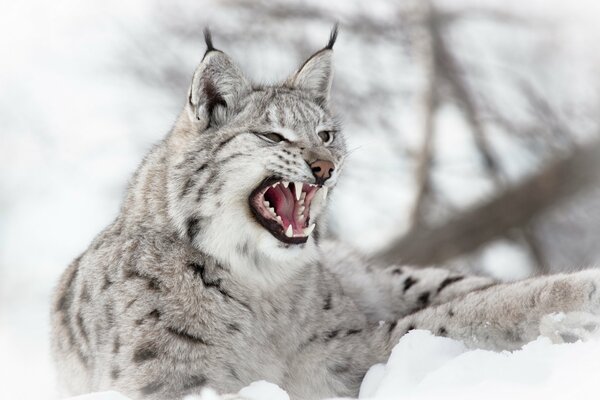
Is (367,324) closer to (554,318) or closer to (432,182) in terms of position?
(554,318)

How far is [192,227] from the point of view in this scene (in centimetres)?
553

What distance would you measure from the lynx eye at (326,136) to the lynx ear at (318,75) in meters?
0.49

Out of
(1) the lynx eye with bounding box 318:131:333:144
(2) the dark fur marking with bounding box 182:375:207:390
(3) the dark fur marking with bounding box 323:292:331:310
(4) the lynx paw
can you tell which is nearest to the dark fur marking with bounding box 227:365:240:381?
(2) the dark fur marking with bounding box 182:375:207:390

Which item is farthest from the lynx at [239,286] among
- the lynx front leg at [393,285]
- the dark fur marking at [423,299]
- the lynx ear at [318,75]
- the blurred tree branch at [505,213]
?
the blurred tree branch at [505,213]

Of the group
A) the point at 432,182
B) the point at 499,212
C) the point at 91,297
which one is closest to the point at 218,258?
the point at 91,297

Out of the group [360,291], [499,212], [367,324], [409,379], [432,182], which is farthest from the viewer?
[432,182]

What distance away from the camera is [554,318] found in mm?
5168

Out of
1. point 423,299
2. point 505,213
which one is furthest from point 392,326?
point 505,213

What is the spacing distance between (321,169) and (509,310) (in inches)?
55.1

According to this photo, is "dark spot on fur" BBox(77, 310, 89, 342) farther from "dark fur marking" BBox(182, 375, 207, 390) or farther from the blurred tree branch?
the blurred tree branch

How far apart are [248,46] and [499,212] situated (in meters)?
4.33

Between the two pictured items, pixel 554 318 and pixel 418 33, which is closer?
pixel 554 318

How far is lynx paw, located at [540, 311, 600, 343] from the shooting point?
496 cm

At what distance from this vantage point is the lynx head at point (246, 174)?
5.45 m
